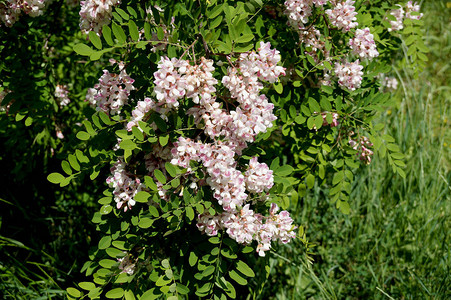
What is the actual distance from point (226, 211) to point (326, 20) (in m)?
0.94

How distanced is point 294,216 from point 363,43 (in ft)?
4.55

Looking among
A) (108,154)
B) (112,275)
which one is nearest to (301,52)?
(108,154)

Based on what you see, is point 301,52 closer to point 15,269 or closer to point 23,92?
point 23,92

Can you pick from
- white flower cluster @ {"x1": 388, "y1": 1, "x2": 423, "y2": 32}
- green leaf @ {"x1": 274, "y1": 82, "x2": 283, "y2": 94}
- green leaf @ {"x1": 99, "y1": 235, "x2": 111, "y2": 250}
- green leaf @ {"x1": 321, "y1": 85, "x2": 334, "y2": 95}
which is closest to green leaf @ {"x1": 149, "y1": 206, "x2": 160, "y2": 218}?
green leaf @ {"x1": 99, "y1": 235, "x2": 111, "y2": 250}

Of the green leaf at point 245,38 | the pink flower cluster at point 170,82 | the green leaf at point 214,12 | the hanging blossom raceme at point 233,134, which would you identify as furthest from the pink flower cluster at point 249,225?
the green leaf at point 214,12

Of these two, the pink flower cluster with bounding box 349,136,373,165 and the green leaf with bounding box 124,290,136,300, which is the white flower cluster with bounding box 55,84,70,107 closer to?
the green leaf with bounding box 124,290,136,300

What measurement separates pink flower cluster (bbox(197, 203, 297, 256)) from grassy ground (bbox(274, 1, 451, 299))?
72 centimetres

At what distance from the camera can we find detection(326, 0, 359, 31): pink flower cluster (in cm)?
173

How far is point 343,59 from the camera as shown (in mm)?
1872

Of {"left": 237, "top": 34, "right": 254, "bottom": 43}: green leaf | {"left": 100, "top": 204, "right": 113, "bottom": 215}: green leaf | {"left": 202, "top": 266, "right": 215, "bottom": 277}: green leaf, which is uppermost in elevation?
{"left": 237, "top": 34, "right": 254, "bottom": 43}: green leaf

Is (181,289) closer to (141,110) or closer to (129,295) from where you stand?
(129,295)

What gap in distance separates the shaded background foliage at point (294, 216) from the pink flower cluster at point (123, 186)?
746mm

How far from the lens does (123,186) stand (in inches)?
62.3

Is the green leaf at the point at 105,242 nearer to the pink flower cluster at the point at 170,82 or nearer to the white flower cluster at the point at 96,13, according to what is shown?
the pink flower cluster at the point at 170,82
